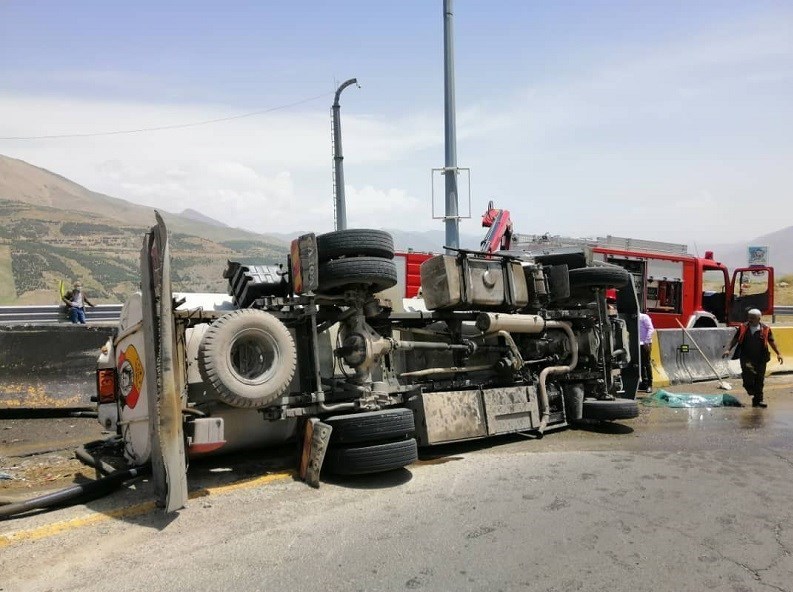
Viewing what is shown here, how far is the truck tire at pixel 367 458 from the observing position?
15.9 feet

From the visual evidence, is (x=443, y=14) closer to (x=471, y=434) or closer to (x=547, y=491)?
(x=471, y=434)

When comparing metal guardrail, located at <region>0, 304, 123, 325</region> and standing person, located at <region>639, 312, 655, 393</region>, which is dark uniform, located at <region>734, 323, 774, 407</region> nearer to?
standing person, located at <region>639, 312, 655, 393</region>

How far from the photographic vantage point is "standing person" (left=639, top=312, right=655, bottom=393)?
1063 cm

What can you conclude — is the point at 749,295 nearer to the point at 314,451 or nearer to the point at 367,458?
the point at 367,458

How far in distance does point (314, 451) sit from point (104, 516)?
1.51m

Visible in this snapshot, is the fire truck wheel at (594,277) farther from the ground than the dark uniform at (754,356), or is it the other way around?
the fire truck wheel at (594,277)

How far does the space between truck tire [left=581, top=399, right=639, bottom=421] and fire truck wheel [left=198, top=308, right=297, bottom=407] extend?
3.99 metres

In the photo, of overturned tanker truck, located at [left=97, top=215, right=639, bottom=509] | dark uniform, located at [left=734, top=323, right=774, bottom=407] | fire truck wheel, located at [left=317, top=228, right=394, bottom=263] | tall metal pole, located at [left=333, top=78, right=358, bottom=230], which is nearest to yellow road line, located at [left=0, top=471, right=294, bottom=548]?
overturned tanker truck, located at [left=97, top=215, right=639, bottom=509]

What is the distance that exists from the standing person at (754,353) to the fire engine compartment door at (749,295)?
707 centimetres

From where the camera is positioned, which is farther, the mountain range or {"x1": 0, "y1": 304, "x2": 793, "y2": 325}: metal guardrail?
the mountain range

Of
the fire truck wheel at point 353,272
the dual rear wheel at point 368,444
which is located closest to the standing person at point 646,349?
the fire truck wheel at point 353,272

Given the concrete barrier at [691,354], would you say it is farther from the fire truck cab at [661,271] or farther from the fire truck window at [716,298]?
the fire truck window at [716,298]

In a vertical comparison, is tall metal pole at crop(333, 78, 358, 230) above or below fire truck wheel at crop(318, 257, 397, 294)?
above

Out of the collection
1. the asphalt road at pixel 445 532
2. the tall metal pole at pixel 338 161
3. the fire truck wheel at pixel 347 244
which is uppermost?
the tall metal pole at pixel 338 161
